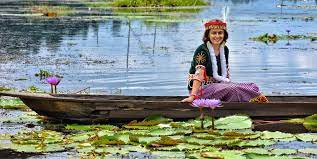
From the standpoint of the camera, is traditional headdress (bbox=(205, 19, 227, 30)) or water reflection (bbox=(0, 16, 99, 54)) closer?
traditional headdress (bbox=(205, 19, 227, 30))

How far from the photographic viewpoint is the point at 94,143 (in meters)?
6.98

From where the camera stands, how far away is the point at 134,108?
8.30 m

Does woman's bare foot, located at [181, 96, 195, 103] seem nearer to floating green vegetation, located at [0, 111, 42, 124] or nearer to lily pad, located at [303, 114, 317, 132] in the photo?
lily pad, located at [303, 114, 317, 132]

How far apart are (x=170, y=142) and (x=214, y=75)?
1909 mm

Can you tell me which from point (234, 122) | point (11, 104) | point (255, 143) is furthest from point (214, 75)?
point (11, 104)

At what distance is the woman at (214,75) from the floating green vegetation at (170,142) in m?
0.63

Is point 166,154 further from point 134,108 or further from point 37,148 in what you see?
point 134,108

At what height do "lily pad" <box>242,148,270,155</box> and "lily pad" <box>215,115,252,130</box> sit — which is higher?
"lily pad" <box>215,115,252,130</box>

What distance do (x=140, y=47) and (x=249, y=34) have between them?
23.7ft

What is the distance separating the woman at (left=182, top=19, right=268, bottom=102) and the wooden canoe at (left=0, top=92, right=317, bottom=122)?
0.21 metres

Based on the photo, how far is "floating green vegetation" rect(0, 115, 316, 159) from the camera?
6.53 m

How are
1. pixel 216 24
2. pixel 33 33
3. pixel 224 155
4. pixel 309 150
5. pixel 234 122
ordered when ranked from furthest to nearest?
1. pixel 33 33
2. pixel 216 24
3. pixel 234 122
4. pixel 309 150
5. pixel 224 155

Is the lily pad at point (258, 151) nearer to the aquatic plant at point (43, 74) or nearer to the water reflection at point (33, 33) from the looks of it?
the aquatic plant at point (43, 74)

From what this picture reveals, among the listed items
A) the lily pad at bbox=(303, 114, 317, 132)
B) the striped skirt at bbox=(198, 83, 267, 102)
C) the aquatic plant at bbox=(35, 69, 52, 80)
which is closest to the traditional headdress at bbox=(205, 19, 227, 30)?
the striped skirt at bbox=(198, 83, 267, 102)
